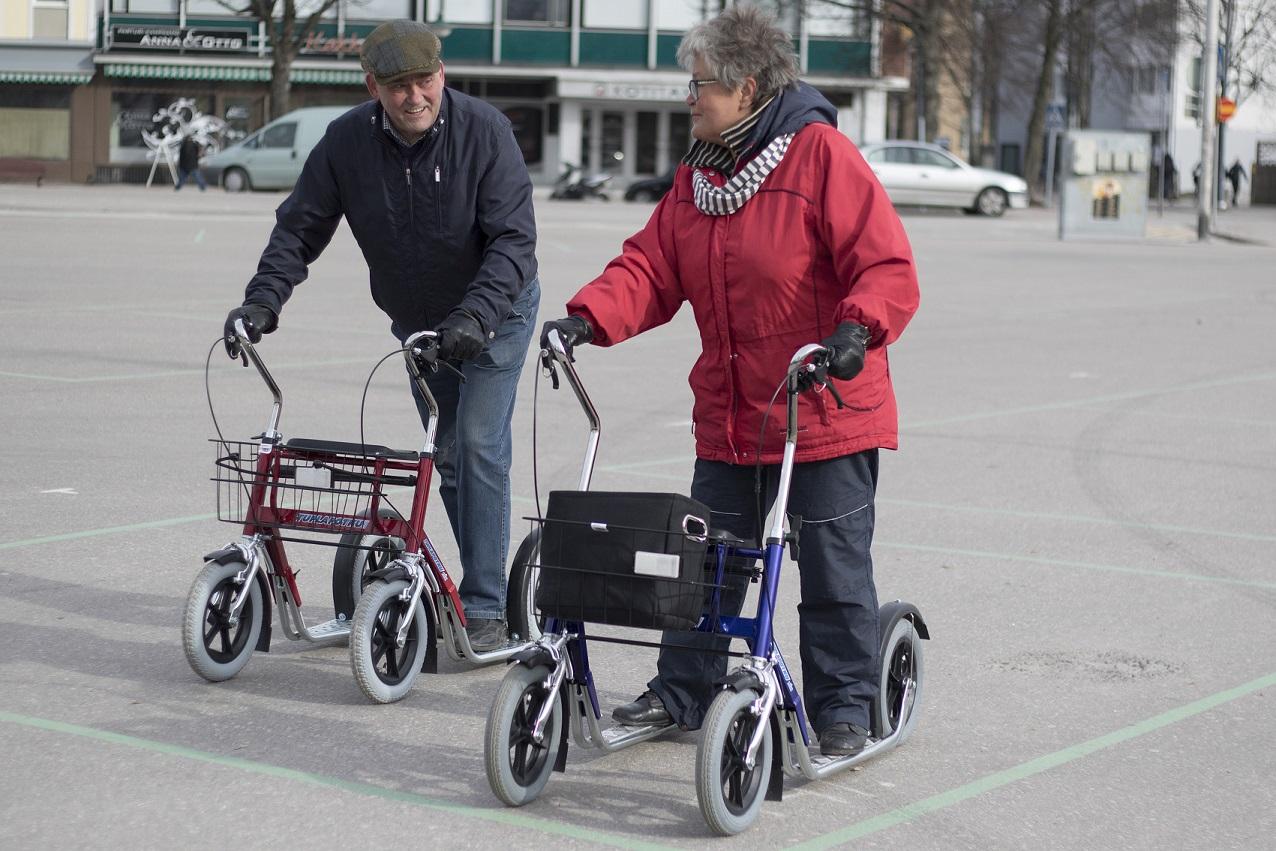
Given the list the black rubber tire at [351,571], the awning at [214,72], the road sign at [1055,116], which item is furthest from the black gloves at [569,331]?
the awning at [214,72]

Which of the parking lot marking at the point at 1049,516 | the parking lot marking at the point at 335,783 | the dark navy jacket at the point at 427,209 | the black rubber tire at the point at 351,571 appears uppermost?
the dark navy jacket at the point at 427,209

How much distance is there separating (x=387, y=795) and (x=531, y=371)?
9.15 meters

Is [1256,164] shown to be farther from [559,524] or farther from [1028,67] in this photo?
[559,524]

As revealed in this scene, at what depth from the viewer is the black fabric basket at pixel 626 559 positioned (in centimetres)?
408

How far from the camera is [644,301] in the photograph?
15.2 ft

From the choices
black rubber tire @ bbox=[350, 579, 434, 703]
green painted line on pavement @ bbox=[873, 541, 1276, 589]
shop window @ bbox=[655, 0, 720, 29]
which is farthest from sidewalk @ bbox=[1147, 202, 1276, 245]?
black rubber tire @ bbox=[350, 579, 434, 703]

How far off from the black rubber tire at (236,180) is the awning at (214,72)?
36.1ft

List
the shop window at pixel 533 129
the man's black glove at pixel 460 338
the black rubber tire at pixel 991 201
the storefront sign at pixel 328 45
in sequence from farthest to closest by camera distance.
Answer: the shop window at pixel 533 129
the storefront sign at pixel 328 45
the black rubber tire at pixel 991 201
the man's black glove at pixel 460 338

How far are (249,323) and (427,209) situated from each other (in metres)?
0.61

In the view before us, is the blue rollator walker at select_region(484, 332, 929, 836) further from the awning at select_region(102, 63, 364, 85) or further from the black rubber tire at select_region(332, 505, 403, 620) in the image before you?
the awning at select_region(102, 63, 364, 85)

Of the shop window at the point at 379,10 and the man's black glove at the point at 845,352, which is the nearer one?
the man's black glove at the point at 845,352

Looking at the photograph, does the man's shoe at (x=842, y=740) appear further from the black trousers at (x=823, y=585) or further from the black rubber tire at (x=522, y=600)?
the black rubber tire at (x=522, y=600)

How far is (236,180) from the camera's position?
147 feet

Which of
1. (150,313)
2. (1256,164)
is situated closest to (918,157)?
(1256,164)
